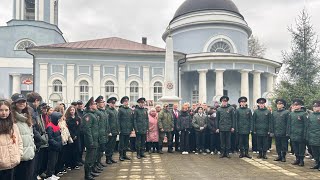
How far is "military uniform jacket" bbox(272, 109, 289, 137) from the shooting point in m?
9.34

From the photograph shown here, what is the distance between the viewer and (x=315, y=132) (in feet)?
26.8

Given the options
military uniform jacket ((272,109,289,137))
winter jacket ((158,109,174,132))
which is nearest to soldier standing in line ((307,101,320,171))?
military uniform jacket ((272,109,289,137))

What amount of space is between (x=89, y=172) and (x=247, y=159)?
4.86 metres

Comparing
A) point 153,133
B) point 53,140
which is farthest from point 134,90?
point 53,140

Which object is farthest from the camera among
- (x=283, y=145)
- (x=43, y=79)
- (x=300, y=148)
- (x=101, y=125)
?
(x=43, y=79)

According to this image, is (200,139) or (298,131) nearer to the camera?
(298,131)

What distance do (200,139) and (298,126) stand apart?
3.36 metres

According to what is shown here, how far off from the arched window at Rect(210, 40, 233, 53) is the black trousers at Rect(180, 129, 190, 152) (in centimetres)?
2129

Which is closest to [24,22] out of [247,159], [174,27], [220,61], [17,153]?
[174,27]

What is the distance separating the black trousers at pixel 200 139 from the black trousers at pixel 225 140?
93 cm

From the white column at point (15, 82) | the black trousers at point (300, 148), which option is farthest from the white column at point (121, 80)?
the black trousers at point (300, 148)

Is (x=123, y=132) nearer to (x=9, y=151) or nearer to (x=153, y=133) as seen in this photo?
(x=153, y=133)

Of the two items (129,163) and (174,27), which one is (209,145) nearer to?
(129,163)

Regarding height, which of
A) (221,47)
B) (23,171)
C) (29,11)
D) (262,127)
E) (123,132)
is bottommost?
(23,171)
